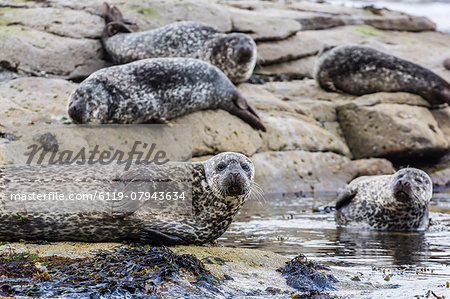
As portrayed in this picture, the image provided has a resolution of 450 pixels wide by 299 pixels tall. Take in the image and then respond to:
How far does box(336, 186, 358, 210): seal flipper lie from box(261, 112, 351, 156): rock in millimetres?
3727

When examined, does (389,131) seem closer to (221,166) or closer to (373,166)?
(373,166)

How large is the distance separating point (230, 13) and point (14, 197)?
479 inches

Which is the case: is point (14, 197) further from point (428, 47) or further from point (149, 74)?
point (428, 47)

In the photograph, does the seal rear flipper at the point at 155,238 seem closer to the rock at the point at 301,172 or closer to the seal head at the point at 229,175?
the seal head at the point at 229,175

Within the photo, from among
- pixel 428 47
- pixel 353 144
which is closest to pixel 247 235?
pixel 353 144

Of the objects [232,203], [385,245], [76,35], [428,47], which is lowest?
[428,47]

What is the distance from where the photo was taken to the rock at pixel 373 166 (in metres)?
14.5

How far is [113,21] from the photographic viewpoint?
16.2m

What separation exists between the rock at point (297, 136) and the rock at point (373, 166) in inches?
23.7

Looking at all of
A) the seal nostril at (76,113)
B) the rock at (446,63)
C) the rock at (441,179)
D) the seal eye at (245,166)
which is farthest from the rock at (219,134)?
the rock at (446,63)

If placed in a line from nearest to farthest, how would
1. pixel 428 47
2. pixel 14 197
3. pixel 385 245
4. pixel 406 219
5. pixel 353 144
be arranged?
pixel 14 197
pixel 385 245
pixel 406 219
pixel 353 144
pixel 428 47

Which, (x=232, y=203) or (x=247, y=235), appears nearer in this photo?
(x=232, y=203)

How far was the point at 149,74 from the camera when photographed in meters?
13.0

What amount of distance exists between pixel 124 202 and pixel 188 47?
883 cm
